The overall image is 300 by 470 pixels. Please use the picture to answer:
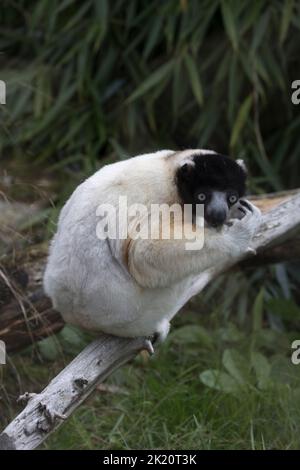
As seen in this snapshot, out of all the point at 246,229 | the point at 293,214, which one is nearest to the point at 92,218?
the point at 246,229

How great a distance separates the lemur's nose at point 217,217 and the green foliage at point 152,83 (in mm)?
2977

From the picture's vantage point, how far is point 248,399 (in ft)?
18.1

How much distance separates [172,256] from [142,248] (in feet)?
0.45

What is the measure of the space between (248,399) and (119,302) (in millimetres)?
1688

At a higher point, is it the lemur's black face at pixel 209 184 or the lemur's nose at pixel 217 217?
the lemur's black face at pixel 209 184

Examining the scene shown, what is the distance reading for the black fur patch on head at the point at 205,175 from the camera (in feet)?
A: 13.9

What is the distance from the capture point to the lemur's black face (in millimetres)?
4219

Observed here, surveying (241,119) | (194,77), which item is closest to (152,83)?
(194,77)

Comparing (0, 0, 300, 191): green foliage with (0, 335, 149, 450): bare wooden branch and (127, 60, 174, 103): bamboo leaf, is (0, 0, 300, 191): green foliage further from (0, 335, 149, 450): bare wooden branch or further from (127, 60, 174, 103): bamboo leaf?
(0, 335, 149, 450): bare wooden branch

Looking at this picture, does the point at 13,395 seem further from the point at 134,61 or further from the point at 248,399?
the point at 134,61

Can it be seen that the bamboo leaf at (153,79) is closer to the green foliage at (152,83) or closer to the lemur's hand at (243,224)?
the green foliage at (152,83)

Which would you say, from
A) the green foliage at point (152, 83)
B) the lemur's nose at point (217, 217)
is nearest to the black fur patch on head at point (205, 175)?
the lemur's nose at point (217, 217)

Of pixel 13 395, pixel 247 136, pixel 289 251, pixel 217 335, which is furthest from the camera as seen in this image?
pixel 247 136

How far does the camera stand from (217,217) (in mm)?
4215
